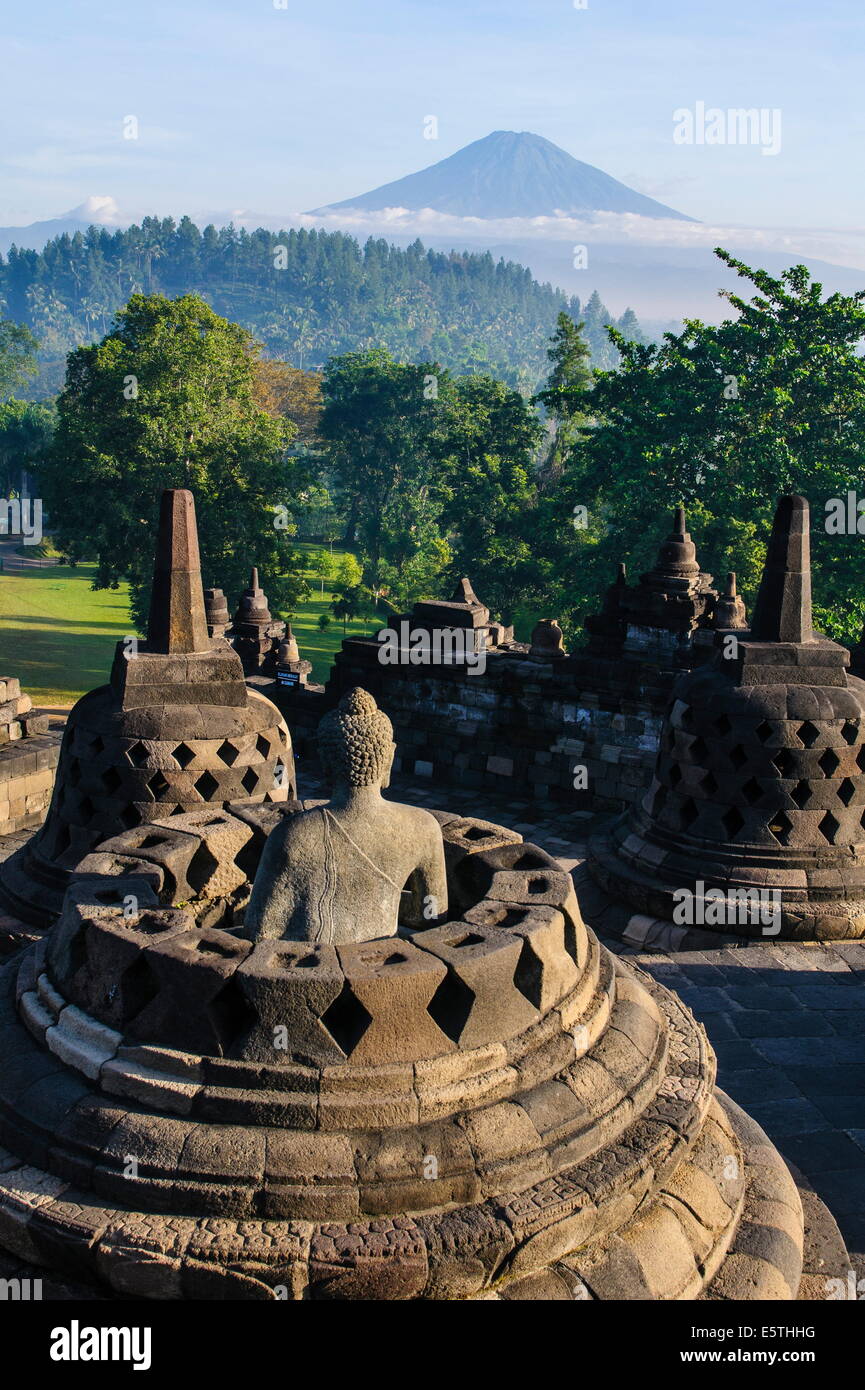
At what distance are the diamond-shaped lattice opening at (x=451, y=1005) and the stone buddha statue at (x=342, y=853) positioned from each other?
50cm

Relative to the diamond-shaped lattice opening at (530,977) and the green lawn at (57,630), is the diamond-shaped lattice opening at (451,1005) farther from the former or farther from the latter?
the green lawn at (57,630)

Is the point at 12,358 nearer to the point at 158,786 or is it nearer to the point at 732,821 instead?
the point at 158,786

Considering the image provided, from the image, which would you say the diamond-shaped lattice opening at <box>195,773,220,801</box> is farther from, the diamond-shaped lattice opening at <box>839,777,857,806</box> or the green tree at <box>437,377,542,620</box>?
the green tree at <box>437,377,542,620</box>

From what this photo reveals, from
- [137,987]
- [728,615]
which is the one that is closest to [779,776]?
[137,987]

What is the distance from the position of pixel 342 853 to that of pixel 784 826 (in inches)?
226

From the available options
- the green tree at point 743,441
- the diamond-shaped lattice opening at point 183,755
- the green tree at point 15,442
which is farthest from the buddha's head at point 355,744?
the green tree at point 15,442

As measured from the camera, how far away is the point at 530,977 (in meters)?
5.20

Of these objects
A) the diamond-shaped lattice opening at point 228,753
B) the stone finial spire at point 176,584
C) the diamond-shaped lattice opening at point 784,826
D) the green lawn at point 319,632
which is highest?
the stone finial spire at point 176,584

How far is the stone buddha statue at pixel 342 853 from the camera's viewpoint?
5.22 metres

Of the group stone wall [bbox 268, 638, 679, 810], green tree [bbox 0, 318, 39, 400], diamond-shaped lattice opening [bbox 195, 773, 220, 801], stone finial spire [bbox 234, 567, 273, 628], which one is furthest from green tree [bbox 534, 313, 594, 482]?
green tree [bbox 0, 318, 39, 400]

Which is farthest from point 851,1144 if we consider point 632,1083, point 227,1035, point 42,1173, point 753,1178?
point 42,1173

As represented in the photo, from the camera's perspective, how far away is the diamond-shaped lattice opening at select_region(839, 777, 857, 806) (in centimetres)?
983
